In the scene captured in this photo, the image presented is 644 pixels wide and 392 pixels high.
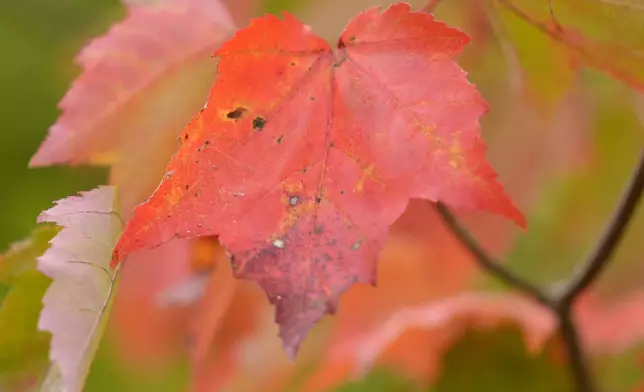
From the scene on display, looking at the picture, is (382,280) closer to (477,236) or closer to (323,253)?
(477,236)

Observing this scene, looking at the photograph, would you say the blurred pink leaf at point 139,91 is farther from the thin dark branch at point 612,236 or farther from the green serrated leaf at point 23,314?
the thin dark branch at point 612,236

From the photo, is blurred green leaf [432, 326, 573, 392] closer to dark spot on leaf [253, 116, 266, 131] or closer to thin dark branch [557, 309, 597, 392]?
thin dark branch [557, 309, 597, 392]

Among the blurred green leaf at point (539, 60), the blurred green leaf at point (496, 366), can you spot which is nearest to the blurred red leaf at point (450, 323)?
the blurred green leaf at point (496, 366)

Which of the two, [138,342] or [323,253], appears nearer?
[323,253]

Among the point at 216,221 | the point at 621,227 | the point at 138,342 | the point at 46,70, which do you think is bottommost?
the point at 138,342

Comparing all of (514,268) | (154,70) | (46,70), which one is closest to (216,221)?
(154,70)

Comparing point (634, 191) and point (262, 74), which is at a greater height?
point (262, 74)

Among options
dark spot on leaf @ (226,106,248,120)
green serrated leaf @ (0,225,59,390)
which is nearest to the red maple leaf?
dark spot on leaf @ (226,106,248,120)
